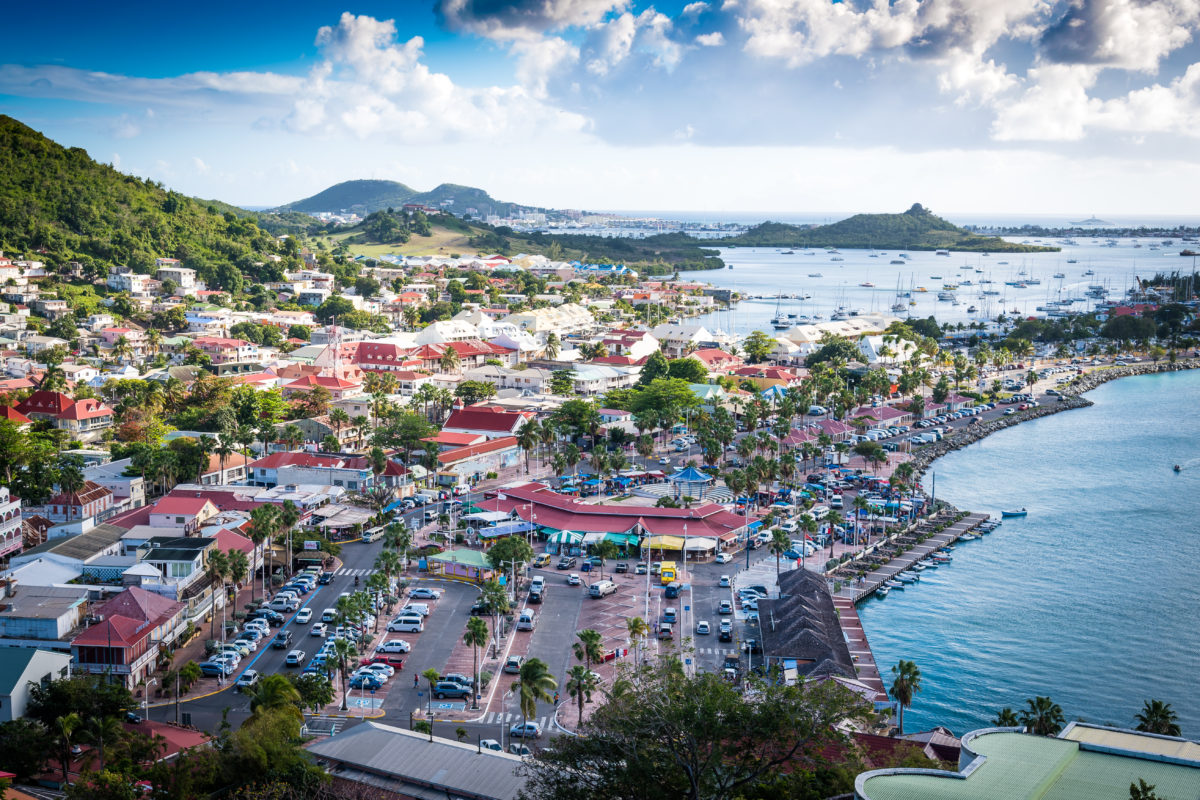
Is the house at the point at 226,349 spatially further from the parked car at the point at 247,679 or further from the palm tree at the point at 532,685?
the palm tree at the point at 532,685

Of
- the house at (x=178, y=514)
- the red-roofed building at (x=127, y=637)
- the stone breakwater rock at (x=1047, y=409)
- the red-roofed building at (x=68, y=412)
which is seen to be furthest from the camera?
the stone breakwater rock at (x=1047, y=409)

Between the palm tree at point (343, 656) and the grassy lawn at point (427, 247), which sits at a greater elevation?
the grassy lawn at point (427, 247)

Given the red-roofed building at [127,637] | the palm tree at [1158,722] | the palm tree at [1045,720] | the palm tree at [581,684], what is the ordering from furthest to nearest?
the red-roofed building at [127,637]
the palm tree at [581,684]
the palm tree at [1045,720]
the palm tree at [1158,722]

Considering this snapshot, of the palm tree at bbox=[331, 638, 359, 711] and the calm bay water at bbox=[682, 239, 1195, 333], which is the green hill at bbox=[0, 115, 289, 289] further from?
the palm tree at bbox=[331, 638, 359, 711]

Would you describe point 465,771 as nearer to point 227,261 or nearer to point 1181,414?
point 1181,414

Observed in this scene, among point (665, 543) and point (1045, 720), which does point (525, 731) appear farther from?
point (665, 543)

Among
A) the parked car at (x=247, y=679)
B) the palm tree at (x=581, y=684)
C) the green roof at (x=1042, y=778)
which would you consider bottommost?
the parked car at (x=247, y=679)

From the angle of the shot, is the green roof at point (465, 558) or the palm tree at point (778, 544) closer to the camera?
the green roof at point (465, 558)

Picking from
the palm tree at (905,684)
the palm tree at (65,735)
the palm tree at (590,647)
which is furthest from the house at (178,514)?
the palm tree at (905,684)

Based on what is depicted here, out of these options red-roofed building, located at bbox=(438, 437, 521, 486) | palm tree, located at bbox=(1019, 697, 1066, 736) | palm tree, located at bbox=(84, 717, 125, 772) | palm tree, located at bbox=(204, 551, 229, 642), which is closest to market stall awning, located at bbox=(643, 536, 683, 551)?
red-roofed building, located at bbox=(438, 437, 521, 486)
